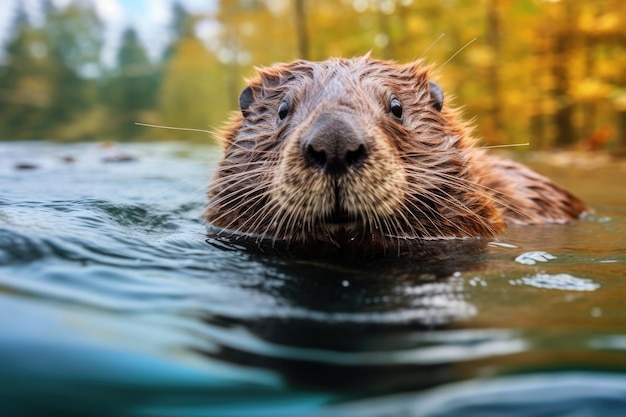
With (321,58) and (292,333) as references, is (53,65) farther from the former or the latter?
(292,333)

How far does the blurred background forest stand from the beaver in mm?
9650

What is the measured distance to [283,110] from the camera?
4.04m

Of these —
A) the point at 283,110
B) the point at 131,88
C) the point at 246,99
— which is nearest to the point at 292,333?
the point at 283,110

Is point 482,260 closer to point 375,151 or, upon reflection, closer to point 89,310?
point 375,151

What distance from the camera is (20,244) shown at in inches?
109

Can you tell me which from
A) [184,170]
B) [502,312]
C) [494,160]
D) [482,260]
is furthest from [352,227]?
[184,170]

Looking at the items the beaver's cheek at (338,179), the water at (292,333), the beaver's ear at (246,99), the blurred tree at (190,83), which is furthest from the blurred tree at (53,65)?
the water at (292,333)

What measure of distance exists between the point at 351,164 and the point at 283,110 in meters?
0.98

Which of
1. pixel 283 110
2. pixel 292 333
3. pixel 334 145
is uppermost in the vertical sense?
pixel 283 110

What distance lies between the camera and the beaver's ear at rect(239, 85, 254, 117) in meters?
4.46

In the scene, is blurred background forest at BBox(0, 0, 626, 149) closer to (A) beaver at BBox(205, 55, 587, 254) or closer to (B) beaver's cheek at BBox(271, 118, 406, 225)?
(A) beaver at BBox(205, 55, 587, 254)

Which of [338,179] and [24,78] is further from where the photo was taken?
[24,78]

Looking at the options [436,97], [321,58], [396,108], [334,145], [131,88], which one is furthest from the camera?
[131,88]

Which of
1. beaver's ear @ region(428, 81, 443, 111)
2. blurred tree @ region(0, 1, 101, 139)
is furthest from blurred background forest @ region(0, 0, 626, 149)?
beaver's ear @ region(428, 81, 443, 111)
